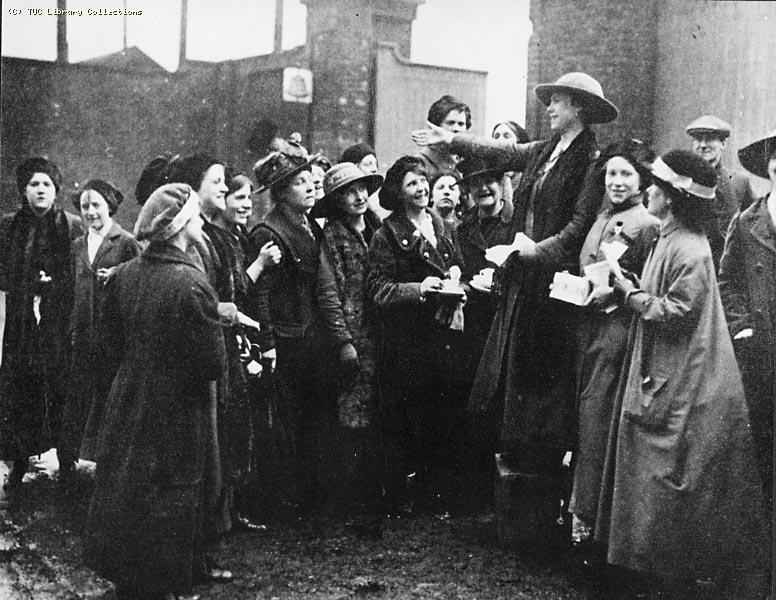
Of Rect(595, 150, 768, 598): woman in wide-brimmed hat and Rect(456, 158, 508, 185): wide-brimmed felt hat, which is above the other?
Rect(456, 158, 508, 185): wide-brimmed felt hat

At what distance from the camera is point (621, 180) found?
13.3 feet

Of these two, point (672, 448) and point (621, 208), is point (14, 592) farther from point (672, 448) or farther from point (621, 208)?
point (621, 208)

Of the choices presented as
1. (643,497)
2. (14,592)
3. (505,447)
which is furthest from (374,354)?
(14,592)

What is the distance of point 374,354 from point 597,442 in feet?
4.70

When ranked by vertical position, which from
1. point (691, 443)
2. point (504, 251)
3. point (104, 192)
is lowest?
point (691, 443)

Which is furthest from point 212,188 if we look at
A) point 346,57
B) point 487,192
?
point 346,57

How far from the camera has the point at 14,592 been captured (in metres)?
3.89

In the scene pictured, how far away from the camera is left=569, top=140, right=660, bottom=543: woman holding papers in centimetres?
400

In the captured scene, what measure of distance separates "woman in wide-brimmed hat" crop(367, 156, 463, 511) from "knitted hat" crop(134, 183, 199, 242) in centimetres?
151

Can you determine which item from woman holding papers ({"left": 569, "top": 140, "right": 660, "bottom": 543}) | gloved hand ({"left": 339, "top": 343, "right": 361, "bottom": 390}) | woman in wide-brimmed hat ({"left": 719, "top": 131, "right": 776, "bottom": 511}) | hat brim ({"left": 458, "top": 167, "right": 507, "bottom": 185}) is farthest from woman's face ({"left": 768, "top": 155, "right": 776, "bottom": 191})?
gloved hand ({"left": 339, "top": 343, "right": 361, "bottom": 390})

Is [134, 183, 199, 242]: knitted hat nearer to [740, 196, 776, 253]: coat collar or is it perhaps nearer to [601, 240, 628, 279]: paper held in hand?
[601, 240, 628, 279]: paper held in hand

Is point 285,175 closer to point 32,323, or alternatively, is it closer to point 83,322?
point 83,322

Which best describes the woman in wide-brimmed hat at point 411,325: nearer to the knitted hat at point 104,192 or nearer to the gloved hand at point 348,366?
the gloved hand at point 348,366

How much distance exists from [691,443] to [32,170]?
3544 mm
